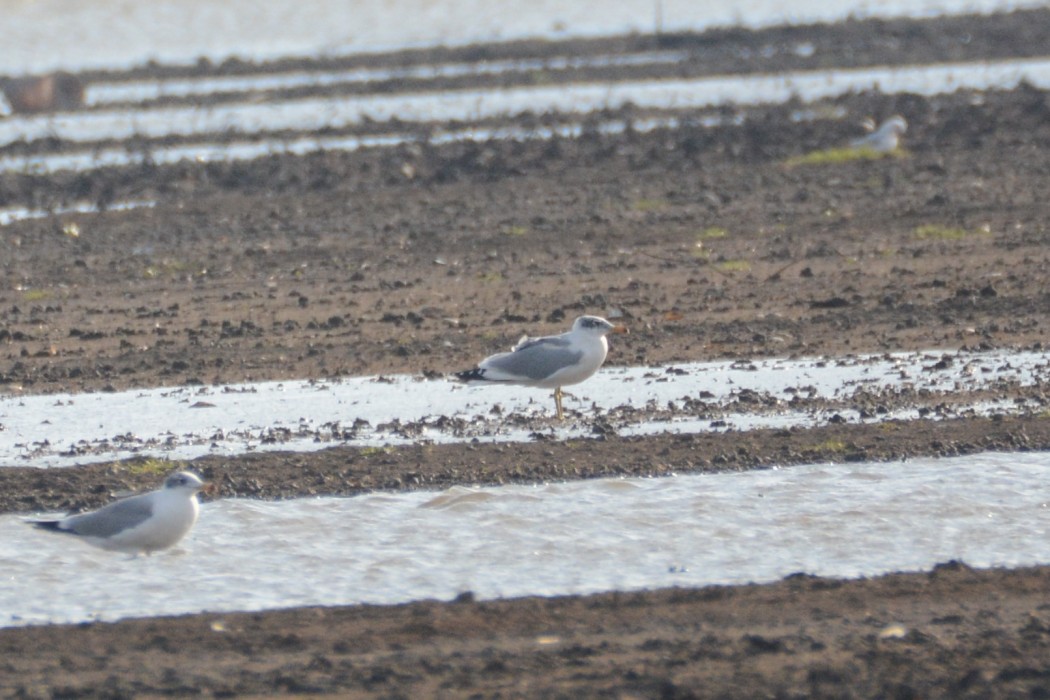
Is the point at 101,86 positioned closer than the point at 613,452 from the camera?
No

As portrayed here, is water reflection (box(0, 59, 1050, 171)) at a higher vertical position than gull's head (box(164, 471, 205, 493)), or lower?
higher

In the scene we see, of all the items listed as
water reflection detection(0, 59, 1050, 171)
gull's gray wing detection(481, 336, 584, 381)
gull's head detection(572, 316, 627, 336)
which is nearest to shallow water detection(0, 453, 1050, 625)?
gull's gray wing detection(481, 336, 584, 381)

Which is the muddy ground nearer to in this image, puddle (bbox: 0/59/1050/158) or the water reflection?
the water reflection

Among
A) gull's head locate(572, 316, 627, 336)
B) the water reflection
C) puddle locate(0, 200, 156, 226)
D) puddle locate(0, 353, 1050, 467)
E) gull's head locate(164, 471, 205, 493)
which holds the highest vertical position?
the water reflection

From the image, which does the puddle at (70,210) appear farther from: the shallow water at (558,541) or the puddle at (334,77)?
the puddle at (334,77)

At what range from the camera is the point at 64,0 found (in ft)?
174

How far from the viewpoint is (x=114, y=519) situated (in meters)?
7.74

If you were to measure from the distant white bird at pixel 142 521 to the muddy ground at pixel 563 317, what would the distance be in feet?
2.88

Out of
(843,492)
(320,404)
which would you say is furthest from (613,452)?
(320,404)

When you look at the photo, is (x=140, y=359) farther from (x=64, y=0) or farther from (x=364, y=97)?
(x=64, y=0)

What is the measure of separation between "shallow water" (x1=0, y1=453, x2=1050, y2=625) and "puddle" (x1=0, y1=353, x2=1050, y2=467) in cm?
104

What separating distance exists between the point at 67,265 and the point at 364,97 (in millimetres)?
17135

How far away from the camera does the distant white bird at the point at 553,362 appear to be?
1018 cm

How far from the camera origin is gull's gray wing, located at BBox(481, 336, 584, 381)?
33.4 ft
